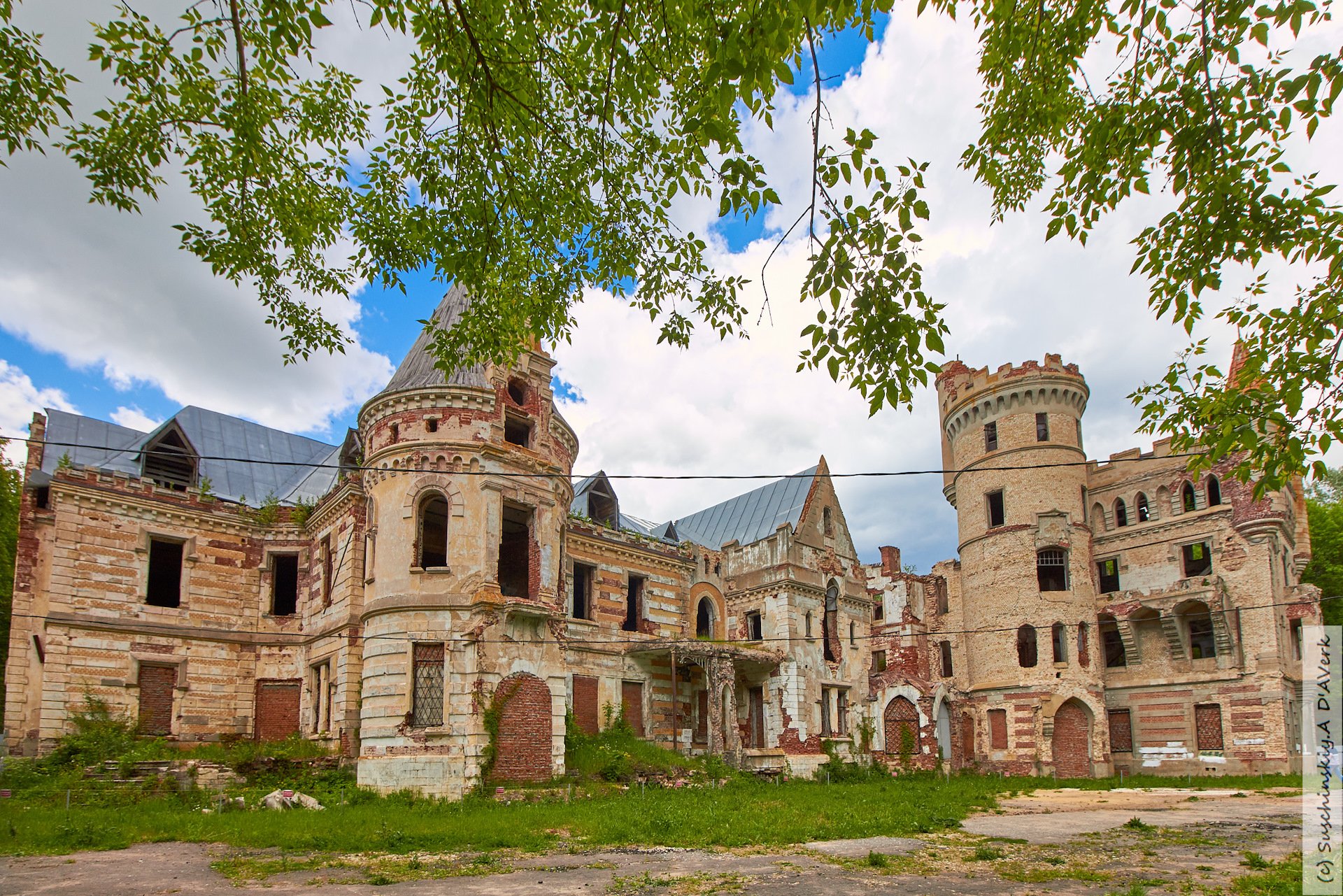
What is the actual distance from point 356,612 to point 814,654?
55.7 feet

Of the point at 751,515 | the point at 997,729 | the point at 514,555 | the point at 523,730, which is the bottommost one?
the point at 997,729

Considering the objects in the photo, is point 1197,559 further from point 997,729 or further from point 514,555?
point 514,555

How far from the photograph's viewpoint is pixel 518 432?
2533cm

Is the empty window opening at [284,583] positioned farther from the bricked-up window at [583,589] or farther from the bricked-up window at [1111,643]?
the bricked-up window at [1111,643]

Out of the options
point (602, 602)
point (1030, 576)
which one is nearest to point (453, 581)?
point (602, 602)

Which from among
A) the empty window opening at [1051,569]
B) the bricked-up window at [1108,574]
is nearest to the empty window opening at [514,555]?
the empty window opening at [1051,569]

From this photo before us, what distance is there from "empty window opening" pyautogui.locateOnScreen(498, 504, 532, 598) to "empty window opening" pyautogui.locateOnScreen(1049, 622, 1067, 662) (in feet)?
77.3

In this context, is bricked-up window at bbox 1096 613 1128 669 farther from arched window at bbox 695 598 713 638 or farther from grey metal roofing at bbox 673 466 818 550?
arched window at bbox 695 598 713 638

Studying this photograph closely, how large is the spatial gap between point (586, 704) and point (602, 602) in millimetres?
3640

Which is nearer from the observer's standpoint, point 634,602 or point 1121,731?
point 634,602

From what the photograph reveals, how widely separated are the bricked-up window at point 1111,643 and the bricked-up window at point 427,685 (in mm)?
30845

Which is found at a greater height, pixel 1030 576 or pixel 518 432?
pixel 518 432

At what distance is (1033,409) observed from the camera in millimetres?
40062

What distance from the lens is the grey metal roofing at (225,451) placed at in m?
27.4
